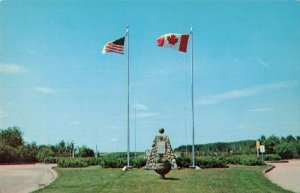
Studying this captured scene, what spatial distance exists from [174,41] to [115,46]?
2.72 m

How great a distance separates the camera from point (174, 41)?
19.0 metres

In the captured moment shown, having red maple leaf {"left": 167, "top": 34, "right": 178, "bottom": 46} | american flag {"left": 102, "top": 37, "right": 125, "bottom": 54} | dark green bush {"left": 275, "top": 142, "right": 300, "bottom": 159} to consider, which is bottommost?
dark green bush {"left": 275, "top": 142, "right": 300, "bottom": 159}

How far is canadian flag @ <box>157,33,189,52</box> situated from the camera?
18688mm

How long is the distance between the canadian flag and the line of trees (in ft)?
43.2

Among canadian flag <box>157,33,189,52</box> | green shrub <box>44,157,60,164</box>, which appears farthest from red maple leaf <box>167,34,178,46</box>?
green shrub <box>44,157,60,164</box>

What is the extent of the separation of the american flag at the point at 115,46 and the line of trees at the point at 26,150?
12.0 meters

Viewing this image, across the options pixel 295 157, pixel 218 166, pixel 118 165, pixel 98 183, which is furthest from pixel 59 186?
pixel 295 157

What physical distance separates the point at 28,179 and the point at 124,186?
5365mm

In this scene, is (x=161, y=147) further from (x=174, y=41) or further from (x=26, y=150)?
(x=26, y=150)

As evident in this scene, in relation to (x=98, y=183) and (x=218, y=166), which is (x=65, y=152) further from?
(x=98, y=183)

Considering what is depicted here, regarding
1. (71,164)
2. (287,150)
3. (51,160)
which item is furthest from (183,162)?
(287,150)

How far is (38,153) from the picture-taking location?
105 ft

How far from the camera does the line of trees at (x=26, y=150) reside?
3010 centimetres

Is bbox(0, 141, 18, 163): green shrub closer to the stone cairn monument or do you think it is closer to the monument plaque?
the stone cairn monument
